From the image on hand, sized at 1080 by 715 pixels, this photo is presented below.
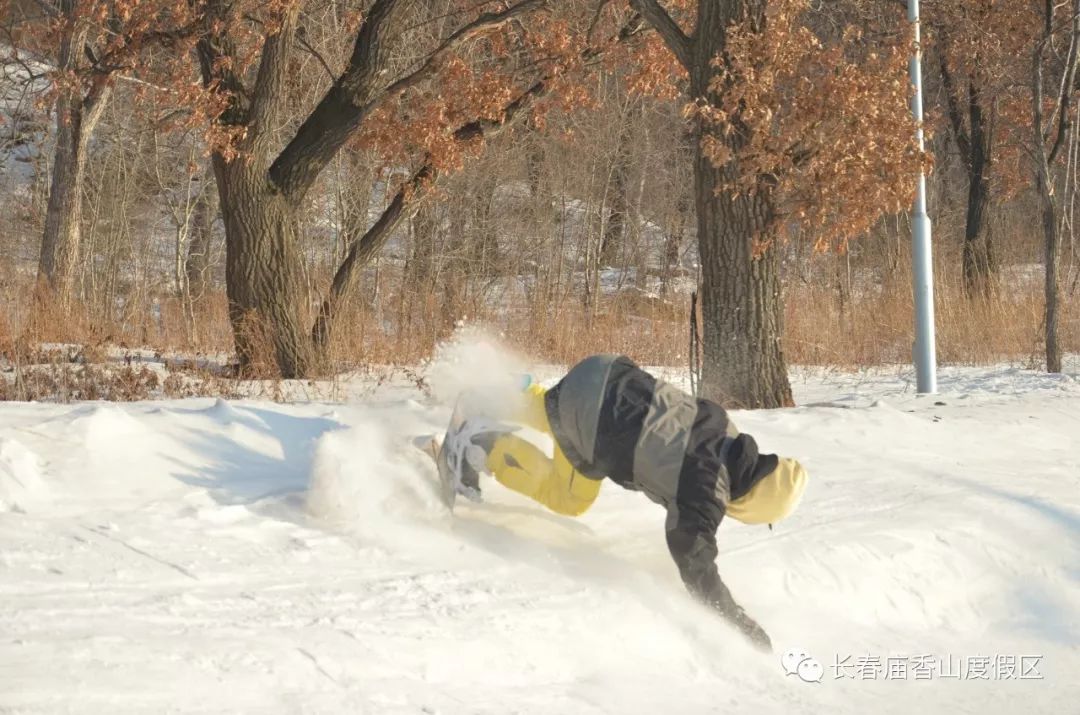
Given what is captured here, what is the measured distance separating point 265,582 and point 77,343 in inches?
358

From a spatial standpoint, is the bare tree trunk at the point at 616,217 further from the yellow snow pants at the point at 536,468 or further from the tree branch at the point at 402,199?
the yellow snow pants at the point at 536,468

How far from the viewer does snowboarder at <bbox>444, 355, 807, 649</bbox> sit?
4953 millimetres

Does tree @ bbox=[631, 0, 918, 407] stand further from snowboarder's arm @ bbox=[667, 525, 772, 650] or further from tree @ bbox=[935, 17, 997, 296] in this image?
tree @ bbox=[935, 17, 997, 296]

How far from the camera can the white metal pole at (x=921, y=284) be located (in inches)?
435

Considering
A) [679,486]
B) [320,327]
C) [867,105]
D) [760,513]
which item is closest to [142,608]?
[679,486]

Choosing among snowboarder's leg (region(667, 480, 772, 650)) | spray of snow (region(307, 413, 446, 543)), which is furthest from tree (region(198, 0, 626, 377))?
snowboarder's leg (region(667, 480, 772, 650))

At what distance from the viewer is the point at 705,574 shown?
4.96 m

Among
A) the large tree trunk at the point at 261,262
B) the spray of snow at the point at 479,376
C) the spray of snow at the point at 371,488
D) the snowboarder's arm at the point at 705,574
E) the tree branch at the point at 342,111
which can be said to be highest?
the tree branch at the point at 342,111

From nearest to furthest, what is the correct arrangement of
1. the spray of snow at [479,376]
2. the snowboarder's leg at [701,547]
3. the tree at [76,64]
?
the snowboarder's leg at [701,547], the spray of snow at [479,376], the tree at [76,64]

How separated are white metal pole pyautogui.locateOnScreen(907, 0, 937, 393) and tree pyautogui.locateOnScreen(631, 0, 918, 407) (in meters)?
0.90

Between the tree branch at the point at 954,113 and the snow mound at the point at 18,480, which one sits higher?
the tree branch at the point at 954,113

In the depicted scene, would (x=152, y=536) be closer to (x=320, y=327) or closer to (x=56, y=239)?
(x=320, y=327)

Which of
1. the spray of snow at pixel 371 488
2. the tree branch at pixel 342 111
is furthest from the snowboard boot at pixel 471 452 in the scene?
the tree branch at pixel 342 111

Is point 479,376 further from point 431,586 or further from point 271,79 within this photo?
point 271,79
